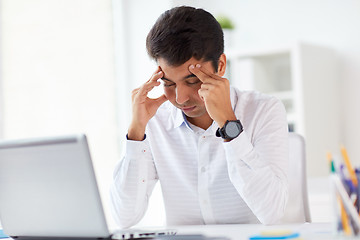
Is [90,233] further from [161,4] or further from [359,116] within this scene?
[359,116]

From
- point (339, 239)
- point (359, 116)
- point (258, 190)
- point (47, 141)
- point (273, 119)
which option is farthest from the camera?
point (359, 116)

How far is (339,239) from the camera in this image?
3.83 ft

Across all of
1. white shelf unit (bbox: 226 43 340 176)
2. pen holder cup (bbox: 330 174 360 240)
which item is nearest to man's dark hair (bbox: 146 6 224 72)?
pen holder cup (bbox: 330 174 360 240)

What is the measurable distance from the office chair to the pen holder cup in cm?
87

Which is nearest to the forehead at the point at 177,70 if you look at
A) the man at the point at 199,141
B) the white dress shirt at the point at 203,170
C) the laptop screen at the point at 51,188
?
the man at the point at 199,141

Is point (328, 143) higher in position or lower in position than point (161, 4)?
lower

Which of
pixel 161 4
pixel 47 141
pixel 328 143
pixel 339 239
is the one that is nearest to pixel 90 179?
pixel 47 141

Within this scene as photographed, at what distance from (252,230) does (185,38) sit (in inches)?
24.1

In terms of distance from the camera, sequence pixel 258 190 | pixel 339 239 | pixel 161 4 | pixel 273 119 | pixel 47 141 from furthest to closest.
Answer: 1. pixel 161 4
2. pixel 273 119
3. pixel 258 190
4. pixel 47 141
5. pixel 339 239

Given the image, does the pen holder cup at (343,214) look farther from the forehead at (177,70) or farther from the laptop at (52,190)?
the forehead at (177,70)

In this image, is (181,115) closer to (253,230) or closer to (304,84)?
(253,230)

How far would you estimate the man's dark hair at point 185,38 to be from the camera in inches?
68.3

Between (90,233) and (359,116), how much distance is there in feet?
8.95

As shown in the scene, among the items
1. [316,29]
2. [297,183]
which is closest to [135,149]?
[297,183]
